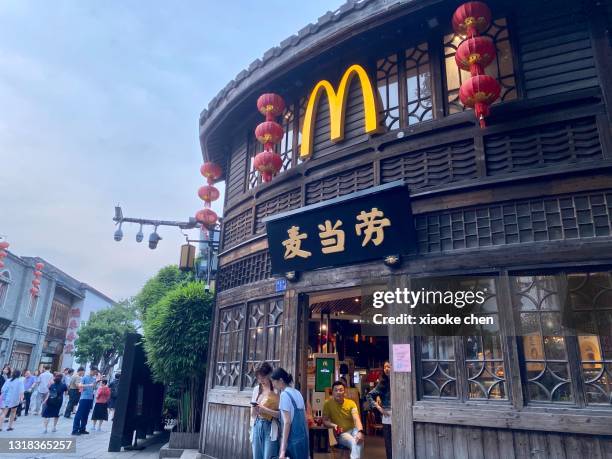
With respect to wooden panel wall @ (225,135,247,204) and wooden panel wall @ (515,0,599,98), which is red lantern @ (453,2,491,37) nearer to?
wooden panel wall @ (515,0,599,98)

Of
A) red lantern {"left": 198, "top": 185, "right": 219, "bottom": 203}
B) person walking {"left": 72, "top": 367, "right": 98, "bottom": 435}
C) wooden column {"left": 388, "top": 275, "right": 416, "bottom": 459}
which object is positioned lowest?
person walking {"left": 72, "top": 367, "right": 98, "bottom": 435}

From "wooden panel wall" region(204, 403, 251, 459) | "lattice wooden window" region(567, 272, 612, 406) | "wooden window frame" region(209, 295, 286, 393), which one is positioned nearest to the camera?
"lattice wooden window" region(567, 272, 612, 406)

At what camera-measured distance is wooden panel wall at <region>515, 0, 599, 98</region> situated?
611cm

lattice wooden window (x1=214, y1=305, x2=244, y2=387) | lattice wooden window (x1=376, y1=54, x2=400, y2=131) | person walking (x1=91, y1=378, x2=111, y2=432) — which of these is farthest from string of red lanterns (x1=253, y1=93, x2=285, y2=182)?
person walking (x1=91, y1=378, x2=111, y2=432)

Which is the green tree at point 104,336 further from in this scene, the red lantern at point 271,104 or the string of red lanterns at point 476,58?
the string of red lanterns at point 476,58

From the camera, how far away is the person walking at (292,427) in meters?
5.02

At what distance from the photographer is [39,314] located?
3142 cm

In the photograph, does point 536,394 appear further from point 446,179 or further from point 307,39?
point 307,39

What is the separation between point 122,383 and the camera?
34.4 feet

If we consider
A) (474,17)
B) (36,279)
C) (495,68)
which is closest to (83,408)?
(495,68)

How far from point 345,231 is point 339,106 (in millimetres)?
2497

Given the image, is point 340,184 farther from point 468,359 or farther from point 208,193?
point 208,193

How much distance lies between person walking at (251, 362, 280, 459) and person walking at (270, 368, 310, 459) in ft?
0.73

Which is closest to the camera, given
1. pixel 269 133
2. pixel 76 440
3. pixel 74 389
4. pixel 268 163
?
pixel 268 163
